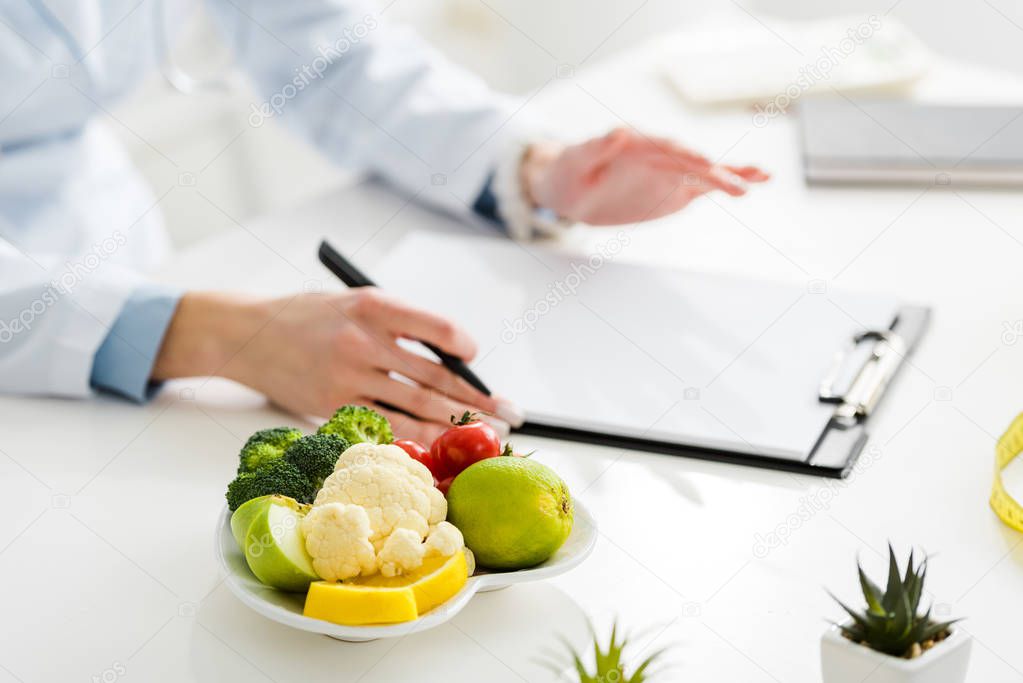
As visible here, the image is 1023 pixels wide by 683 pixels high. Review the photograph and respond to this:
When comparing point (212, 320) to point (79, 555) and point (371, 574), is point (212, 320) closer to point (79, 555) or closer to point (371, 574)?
point (79, 555)

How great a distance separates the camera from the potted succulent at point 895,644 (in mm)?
594

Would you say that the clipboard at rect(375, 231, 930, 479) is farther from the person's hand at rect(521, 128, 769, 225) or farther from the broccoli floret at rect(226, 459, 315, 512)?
the broccoli floret at rect(226, 459, 315, 512)

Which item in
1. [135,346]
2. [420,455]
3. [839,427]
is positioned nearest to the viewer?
[420,455]

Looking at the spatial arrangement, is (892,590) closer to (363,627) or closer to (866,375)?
(363,627)

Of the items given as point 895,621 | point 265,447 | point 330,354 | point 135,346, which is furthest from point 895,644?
point 135,346

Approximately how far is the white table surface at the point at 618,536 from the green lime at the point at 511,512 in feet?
0.18

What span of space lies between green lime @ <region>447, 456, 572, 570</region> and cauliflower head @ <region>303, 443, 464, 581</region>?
0.02 m

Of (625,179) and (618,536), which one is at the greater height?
(625,179)

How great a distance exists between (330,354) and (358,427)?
0.57 feet

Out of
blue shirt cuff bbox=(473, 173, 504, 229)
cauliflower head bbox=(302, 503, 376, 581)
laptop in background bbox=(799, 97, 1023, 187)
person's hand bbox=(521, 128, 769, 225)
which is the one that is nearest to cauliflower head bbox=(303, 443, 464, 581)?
cauliflower head bbox=(302, 503, 376, 581)

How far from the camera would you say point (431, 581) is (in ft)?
2.25

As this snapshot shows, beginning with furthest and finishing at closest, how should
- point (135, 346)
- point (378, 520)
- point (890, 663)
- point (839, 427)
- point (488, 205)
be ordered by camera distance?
point (488, 205)
point (135, 346)
point (839, 427)
point (378, 520)
point (890, 663)

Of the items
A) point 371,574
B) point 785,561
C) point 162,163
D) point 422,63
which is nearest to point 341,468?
point 371,574

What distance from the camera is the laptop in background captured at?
1419 mm
